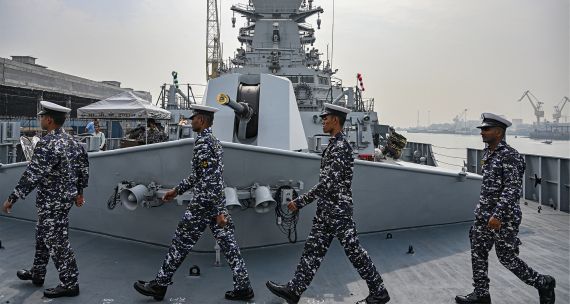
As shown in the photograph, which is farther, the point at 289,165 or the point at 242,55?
the point at 242,55

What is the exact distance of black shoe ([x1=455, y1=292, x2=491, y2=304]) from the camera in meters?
3.44

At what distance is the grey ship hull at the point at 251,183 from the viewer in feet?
14.4

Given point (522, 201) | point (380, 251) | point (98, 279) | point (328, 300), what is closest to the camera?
point (328, 300)

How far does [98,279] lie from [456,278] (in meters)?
3.36

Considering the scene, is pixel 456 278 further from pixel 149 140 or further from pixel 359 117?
pixel 359 117

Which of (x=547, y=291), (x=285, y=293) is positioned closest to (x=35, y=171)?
(x=285, y=293)

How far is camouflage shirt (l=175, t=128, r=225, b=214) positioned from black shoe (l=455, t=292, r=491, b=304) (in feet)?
6.73

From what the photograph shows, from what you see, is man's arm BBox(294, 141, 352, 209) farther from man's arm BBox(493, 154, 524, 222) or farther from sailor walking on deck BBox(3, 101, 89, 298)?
sailor walking on deck BBox(3, 101, 89, 298)

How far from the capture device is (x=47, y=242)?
3.40 m

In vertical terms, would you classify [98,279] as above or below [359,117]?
below

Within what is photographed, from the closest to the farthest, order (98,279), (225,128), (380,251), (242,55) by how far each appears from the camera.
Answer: (98,279), (380,251), (225,128), (242,55)

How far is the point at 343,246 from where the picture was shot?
10.8 feet

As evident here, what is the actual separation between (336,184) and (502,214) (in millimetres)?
1213

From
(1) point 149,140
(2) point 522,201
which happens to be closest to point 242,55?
(1) point 149,140
